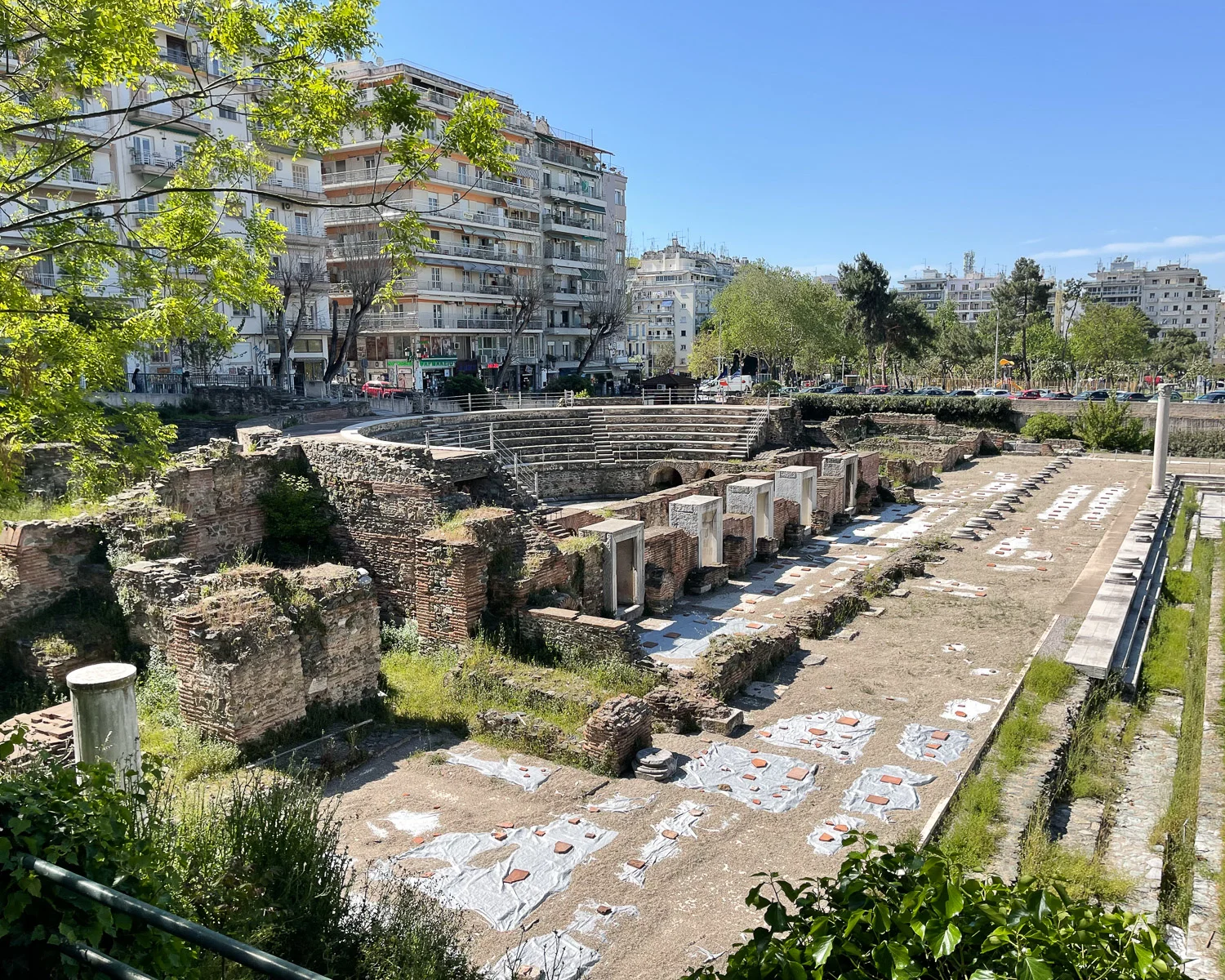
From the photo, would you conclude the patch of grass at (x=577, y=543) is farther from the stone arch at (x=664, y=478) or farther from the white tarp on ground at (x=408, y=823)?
the stone arch at (x=664, y=478)

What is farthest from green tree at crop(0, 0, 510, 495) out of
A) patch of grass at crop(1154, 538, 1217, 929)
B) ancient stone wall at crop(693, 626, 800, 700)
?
patch of grass at crop(1154, 538, 1217, 929)

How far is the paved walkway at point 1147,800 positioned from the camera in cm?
826

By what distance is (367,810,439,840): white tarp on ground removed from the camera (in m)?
7.88

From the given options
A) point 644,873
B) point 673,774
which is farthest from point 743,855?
point 673,774

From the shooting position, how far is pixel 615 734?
30.8 feet

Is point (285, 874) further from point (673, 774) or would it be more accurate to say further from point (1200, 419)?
point (1200, 419)

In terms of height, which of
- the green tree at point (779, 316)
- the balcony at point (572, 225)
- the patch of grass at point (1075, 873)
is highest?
the balcony at point (572, 225)

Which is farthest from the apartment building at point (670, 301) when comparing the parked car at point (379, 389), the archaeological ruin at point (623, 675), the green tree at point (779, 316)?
the archaeological ruin at point (623, 675)

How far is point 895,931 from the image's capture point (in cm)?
286

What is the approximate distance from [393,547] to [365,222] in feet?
120

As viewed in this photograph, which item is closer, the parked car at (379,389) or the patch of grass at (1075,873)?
the patch of grass at (1075,873)

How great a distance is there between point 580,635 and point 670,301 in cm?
9687

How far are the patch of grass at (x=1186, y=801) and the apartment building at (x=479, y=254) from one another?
36.2 metres

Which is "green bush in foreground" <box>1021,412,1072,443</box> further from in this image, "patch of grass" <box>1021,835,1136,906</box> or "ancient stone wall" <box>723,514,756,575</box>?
"patch of grass" <box>1021,835,1136,906</box>
